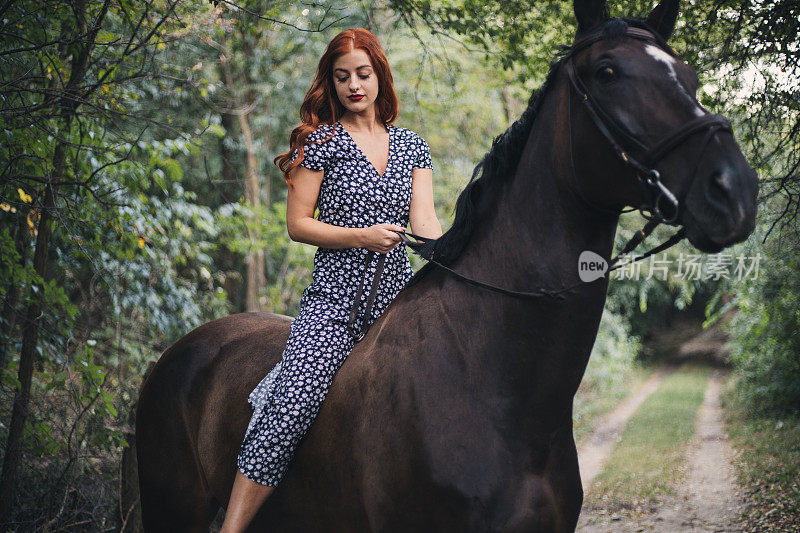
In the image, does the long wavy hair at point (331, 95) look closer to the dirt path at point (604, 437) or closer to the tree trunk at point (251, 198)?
the dirt path at point (604, 437)

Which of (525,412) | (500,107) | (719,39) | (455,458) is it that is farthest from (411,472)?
(500,107)

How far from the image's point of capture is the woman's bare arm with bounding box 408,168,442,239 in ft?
9.98

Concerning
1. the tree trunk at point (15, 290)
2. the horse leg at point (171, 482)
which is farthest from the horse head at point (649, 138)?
the tree trunk at point (15, 290)

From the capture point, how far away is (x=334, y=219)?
2.87 metres

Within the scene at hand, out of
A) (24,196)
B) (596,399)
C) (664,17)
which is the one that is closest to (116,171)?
(24,196)

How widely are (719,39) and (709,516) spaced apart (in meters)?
5.34

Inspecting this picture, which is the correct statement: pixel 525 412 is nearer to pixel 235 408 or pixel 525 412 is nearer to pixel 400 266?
pixel 400 266

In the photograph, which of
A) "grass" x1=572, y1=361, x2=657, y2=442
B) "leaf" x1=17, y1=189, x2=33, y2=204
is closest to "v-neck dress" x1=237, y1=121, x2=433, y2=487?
"leaf" x1=17, y1=189, x2=33, y2=204

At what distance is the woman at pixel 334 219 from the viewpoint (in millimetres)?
2688

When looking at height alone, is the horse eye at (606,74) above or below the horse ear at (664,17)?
below

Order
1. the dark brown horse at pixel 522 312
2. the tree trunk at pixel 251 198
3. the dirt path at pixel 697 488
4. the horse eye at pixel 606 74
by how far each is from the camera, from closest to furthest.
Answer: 1. the dark brown horse at pixel 522 312
2. the horse eye at pixel 606 74
3. the dirt path at pixel 697 488
4. the tree trunk at pixel 251 198

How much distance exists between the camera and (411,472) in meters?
2.26

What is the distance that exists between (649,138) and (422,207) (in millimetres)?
1280

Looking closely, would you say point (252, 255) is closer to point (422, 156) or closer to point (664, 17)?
point (422, 156)
